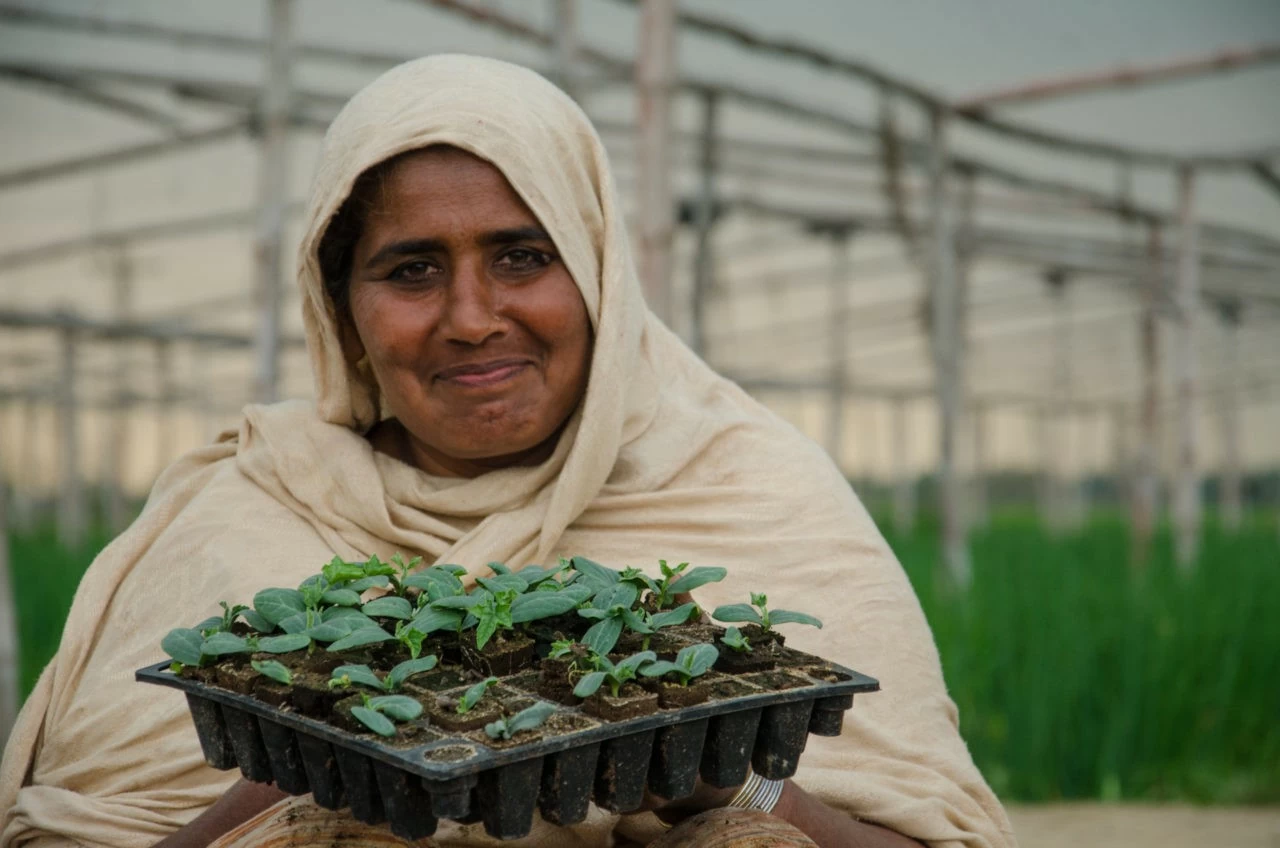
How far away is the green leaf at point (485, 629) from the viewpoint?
120 cm

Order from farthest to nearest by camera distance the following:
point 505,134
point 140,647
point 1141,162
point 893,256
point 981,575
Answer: point 893,256 < point 1141,162 < point 981,575 < point 140,647 < point 505,134

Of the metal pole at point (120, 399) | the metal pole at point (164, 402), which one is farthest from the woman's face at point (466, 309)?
the metal pole at point (164, 402)

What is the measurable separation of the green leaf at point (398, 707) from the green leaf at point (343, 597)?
251 mm

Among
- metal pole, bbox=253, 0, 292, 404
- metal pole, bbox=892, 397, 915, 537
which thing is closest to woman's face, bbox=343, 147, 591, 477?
metal pole, bbox=253, 0, 292, 404

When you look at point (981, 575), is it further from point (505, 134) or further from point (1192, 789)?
point (505, 134)

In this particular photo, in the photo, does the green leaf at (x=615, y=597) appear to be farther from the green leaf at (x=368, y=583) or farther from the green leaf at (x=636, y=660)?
the green leaf at (x=368, y=583)

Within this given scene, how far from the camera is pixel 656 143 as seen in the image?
3.98 m

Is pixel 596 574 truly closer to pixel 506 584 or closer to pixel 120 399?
pixel 506 584

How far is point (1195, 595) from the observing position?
5309 millimetres

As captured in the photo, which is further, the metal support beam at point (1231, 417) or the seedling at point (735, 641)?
the metal support beam at point (1231, 417)

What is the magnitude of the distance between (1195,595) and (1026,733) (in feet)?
5.41

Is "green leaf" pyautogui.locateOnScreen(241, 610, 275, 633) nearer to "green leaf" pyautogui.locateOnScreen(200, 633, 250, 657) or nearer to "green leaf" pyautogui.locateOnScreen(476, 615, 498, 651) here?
"green leaf" pyautogui.locateOnScreen(200, 633, 250, 657)

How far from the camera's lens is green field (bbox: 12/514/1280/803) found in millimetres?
4105

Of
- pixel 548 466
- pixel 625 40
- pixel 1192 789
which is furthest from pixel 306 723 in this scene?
pixel 625 40
